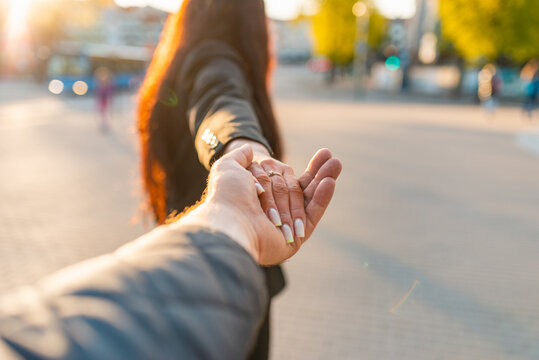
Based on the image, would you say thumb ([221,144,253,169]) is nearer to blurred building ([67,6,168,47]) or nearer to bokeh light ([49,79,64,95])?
bokeh light ([49,79,64,95])

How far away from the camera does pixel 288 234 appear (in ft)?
3.63

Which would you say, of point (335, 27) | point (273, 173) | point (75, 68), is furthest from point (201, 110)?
point (335, 27)

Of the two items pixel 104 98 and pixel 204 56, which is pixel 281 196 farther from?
pixel 104 98

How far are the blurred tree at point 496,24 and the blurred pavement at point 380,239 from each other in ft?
58.7

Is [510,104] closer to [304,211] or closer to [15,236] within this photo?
[15,236]

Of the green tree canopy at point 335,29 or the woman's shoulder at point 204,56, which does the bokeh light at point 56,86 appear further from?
the woman's shoulder at point 204,56

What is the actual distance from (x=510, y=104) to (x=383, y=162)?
22515 millimetres

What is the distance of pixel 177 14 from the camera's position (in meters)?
2.05

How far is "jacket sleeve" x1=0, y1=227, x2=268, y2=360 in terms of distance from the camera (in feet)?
1.66

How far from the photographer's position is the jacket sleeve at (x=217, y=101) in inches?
57.6

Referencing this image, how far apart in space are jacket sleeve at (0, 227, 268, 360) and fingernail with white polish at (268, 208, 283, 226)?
0.35 m

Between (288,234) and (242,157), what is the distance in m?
0.23

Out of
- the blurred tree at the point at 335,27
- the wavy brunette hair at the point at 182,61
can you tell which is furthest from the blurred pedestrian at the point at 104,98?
the blurred tree at the point at 335,27

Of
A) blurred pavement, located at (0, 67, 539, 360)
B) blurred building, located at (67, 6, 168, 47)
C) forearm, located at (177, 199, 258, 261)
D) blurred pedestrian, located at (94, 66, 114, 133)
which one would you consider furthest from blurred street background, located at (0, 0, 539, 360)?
blurred building, located at (67, 6, 168, 47)
